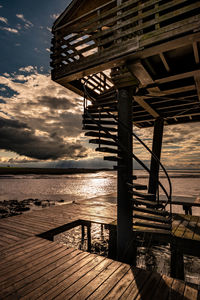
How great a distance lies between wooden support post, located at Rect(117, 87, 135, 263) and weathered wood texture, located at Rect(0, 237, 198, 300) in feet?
3.45

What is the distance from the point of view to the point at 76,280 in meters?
3.40

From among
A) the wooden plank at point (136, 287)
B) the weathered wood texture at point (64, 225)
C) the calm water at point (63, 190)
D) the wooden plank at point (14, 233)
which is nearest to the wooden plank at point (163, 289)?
the wooden plank at point (136, 287)

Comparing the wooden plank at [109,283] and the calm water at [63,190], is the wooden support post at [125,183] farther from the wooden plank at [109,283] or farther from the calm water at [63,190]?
the calm water at [63,190]

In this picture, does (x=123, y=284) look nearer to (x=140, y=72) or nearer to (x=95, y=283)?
(x=95, y=283)

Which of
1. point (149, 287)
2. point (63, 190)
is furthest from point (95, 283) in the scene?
point (63, 190)

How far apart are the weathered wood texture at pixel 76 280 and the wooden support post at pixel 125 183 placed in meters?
1.05

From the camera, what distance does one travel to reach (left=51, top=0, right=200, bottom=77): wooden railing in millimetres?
4214

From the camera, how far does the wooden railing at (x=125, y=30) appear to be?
13.8 ft

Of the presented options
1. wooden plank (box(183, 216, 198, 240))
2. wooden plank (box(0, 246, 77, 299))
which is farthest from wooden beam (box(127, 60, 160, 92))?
wooden plank (box(0, 246, 77, 299))

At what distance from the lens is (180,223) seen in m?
6.57

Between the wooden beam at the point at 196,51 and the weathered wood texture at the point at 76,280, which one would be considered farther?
the wooden beam at the point at 196,51

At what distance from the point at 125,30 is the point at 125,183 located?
4.38 meters

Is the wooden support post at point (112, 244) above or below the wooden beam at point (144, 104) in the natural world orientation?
below

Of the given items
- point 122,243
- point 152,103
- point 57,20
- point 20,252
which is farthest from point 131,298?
point 57,20
